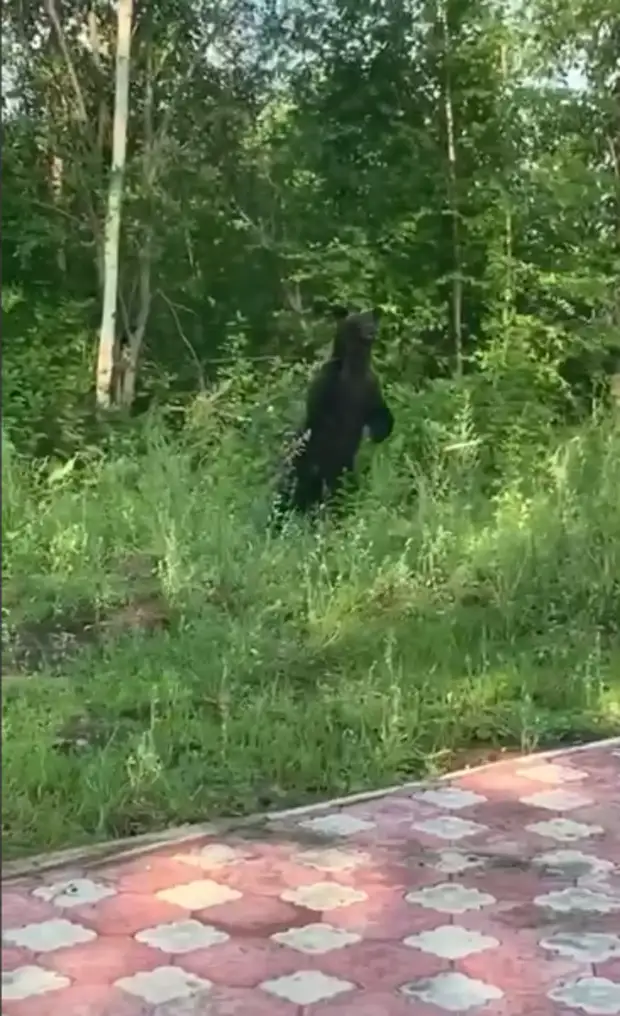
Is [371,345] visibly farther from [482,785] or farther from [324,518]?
[482,785]

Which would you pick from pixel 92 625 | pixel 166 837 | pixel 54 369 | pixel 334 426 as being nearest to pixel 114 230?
pixel 54 369

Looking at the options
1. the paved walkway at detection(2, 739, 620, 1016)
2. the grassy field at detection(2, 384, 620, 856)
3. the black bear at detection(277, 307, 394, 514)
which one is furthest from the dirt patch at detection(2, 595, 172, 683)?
the black bear at detection(277, 307, 394, 514)

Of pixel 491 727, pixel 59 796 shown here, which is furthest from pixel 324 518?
pixel 59 796

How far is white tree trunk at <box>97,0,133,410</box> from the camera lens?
219 inches

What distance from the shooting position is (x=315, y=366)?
5.73 meters

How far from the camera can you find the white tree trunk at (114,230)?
219 inches

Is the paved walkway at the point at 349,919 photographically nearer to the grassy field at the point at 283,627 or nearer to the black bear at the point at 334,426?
the grassy field at the point at 283,627

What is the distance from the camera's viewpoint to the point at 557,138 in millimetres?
6191

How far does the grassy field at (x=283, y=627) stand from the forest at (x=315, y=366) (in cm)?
1

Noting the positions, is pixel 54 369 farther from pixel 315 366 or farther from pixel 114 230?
pixel 315 366

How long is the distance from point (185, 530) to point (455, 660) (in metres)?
0.90

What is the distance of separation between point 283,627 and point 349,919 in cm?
167

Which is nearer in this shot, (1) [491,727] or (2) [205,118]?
(1) [491,727]

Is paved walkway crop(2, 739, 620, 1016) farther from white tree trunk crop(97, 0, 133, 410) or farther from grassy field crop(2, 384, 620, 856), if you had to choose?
white tree trunk crop(97, 0, 133, 410)
